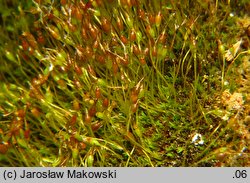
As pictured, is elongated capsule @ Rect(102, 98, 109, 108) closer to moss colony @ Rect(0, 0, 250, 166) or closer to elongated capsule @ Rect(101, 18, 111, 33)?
moss colony @ Rect(0, 0, 250, 166)

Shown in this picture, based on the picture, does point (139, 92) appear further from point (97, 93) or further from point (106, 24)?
point (106, 24)

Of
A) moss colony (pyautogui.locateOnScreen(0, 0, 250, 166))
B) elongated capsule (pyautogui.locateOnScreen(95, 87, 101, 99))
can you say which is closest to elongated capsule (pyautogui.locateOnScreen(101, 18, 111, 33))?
moss colony (pyautogui.locateOnScreen(0, 0, 250, 166))

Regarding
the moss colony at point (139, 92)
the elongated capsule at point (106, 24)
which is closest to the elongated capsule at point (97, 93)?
the moss colony at point (139, 92)

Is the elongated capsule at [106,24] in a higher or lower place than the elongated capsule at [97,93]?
higher

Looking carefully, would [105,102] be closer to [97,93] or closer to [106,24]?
[97,93]

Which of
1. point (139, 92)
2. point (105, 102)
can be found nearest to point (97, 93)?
point (105, 102)

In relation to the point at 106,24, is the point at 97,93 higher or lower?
lower

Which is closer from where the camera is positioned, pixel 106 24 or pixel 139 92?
pixel 139 92

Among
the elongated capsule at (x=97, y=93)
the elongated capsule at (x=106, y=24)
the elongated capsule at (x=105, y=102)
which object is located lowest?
the elongated capsule at (x=105, y=102)

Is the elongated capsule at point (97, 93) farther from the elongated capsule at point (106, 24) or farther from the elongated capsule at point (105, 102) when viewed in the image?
the elongated capsule at point (106, 24)
